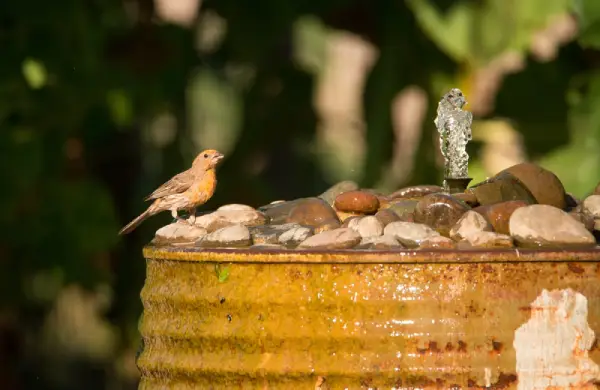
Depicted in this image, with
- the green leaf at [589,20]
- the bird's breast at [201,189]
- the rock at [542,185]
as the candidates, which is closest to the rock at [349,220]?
the rock at [542,185]

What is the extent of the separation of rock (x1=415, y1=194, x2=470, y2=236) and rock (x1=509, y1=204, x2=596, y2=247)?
145 millimetres

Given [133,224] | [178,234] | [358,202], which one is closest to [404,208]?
[358,202]

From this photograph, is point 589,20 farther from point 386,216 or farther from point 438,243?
point 438,243

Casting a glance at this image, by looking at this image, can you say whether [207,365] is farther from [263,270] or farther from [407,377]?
[407,377]

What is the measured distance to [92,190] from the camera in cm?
507

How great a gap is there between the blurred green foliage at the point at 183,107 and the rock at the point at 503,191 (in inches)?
107

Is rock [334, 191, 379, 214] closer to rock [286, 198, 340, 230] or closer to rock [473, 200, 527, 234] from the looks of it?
rock [286, 198, 340, 230]

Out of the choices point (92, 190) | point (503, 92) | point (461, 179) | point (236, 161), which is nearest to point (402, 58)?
point (503, 92)

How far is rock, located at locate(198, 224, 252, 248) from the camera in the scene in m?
1.89

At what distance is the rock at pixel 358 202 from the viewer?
2.12 meters

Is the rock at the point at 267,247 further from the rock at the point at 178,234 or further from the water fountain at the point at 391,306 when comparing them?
the rock at the point at 178,234

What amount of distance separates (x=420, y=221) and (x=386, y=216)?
6cm

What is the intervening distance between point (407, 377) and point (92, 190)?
3.60 metres

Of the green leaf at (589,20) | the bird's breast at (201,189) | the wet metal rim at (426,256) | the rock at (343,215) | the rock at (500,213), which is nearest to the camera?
the wet metal rim at (426,256)
